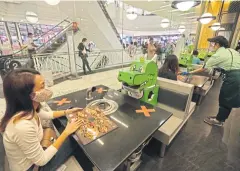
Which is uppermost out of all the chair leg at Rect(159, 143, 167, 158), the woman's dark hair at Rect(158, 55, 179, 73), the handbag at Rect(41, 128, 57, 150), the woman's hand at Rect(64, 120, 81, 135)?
the woman's dark hair at Rect(158, 55, 179, 73)

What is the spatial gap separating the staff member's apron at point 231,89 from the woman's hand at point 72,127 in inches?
89.9

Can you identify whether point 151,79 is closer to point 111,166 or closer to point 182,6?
point 111,166

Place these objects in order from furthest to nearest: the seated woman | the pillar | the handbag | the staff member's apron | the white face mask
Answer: the pillar
the seated woman
the staff member's apron
the handbag
the white face mask

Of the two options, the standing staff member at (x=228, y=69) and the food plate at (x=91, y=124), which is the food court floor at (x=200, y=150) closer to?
the standing staff member at (x=228, y=69)

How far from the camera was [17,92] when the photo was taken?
2.71 ft

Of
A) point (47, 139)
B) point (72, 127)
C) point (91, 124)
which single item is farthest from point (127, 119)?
point (47, 139)

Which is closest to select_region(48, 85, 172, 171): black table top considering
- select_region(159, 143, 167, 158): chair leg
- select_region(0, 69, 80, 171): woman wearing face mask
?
select_region(0, 69, 80, 171): woman wearing face mask

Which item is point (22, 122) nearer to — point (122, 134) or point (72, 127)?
point (72, 127)

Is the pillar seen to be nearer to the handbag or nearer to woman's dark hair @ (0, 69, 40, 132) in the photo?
the handbag

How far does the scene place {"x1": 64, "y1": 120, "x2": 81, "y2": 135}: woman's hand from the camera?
3.21 feet

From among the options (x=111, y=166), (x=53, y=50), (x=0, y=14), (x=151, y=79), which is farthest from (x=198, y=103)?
(x=0, y=14)

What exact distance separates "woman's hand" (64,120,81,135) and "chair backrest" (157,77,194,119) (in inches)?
54.0

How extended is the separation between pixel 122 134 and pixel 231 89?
204 centimetres

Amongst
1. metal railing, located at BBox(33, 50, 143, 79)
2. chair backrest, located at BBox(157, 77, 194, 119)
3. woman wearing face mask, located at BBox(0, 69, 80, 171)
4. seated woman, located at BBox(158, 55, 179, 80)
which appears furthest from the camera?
metal railing, located at BBox(33, 50, 143, 79)
